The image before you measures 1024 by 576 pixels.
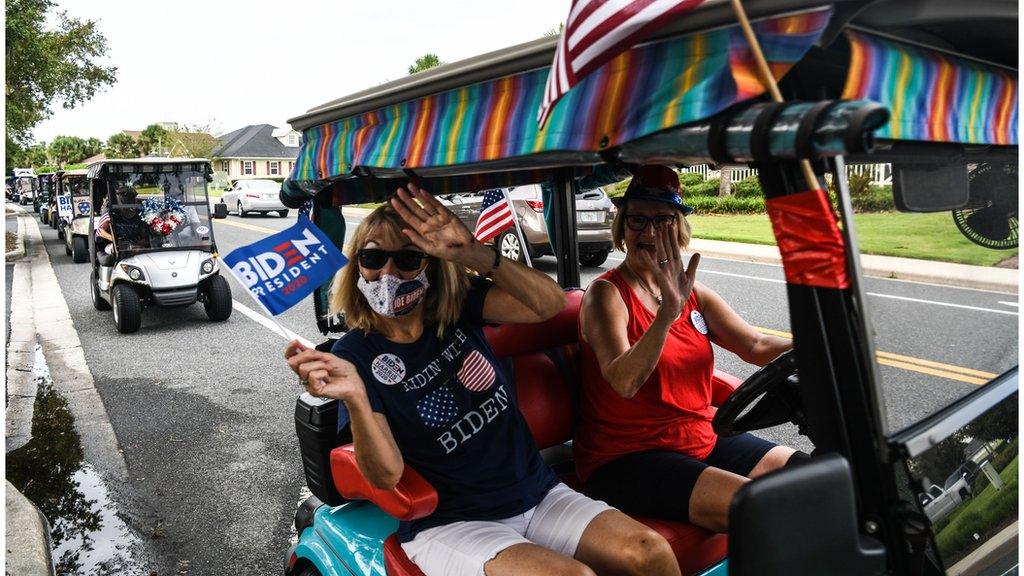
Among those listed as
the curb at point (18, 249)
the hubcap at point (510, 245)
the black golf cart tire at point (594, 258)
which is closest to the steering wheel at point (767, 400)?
the black golf cart tire at point (594, 258)

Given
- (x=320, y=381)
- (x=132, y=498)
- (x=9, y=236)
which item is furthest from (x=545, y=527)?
(x=9, y=236)

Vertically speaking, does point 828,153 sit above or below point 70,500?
above

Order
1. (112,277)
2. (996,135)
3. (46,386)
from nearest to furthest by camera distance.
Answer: (996,135), (46,386), (112,277)

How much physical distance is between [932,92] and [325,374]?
150 cm

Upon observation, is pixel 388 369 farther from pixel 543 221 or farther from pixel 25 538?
pixel 543 221

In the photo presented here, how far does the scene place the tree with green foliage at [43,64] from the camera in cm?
1520

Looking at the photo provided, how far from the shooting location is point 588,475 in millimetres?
2691

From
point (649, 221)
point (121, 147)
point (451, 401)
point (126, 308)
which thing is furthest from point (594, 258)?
point (121, 147)

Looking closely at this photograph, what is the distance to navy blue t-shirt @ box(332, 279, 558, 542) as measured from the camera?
2.29 m

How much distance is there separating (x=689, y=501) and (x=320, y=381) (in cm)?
118

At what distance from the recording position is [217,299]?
9.19m

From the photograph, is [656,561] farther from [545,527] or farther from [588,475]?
[588,475]

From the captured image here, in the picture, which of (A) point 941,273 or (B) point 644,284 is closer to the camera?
(A) point 941,273

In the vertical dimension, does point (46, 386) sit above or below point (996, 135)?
below
